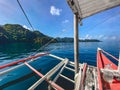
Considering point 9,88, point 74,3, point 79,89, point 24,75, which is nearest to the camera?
point 79,89

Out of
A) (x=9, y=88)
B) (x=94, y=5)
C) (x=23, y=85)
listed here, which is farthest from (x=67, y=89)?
(x=94, y=5)

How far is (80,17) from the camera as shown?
5934 millimetres

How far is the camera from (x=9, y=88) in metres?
7.84

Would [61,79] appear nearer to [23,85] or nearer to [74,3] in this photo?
[23,85]

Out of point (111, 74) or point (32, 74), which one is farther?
point (32, 74)

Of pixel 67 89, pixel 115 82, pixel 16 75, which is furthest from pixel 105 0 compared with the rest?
pixel 16 75

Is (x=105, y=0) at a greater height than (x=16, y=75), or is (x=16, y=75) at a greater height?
(x=105, y=0)

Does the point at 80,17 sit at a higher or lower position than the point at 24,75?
higher

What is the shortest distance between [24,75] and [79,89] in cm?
772

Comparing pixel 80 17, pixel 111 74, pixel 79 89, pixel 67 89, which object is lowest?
pixel 67 89

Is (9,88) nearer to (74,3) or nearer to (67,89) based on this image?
(67,89)

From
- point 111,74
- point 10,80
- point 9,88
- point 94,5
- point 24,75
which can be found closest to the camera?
point 111,74

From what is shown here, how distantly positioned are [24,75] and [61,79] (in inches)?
144

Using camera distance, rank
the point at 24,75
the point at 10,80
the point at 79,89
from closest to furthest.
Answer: the point at 79,89
the point at 10,80
the point at 24,75
